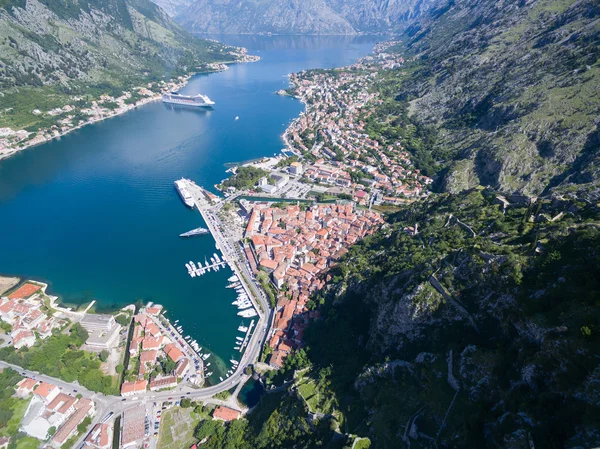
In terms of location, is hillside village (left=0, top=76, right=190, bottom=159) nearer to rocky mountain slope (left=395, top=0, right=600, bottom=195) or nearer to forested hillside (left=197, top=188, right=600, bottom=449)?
forested hillside (left=197, top=188, right=600, bottom=449)

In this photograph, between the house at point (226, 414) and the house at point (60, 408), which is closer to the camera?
the house at point (60, 408)

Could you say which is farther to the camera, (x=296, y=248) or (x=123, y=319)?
(x=296, y=248)

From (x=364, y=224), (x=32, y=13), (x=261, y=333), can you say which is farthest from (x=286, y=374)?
(x=32, y=13)

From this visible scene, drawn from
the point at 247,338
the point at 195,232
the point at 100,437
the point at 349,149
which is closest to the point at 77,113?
the point at 195,232

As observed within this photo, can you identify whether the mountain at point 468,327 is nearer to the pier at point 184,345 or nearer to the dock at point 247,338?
the dock at point 247,338

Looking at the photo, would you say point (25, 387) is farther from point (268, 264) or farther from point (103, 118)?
point (103, 118)

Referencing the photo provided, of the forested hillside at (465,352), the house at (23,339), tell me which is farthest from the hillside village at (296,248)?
the house at (23,339)
